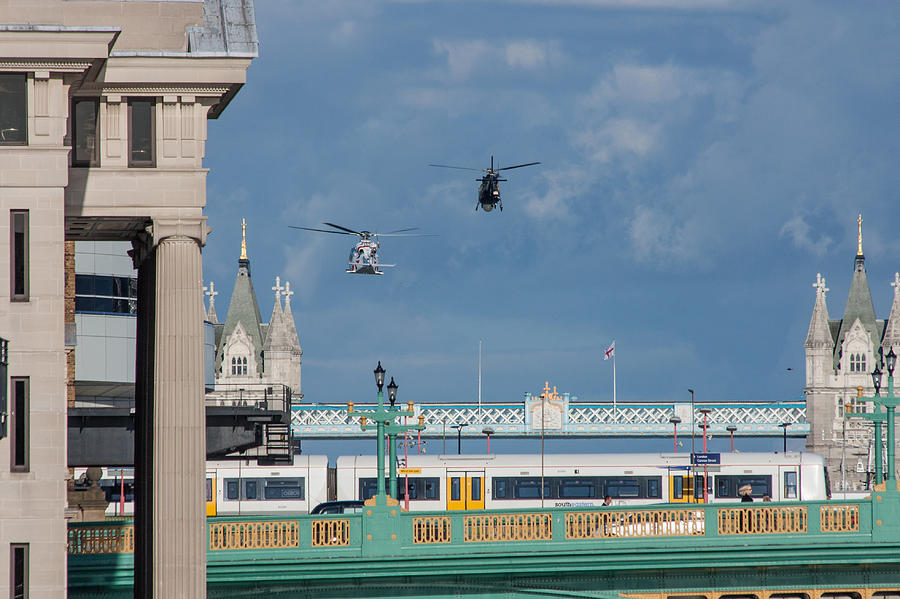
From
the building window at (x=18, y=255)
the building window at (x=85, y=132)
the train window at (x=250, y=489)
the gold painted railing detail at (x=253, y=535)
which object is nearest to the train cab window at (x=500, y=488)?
the train window at (x=250, y=489)

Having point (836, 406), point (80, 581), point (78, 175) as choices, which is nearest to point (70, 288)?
point (80, 581)

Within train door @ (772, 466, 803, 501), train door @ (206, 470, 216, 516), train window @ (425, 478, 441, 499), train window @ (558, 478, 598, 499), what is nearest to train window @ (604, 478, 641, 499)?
train window @ (558, 478, 598, 499)

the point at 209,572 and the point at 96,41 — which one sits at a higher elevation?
the point at 96,41

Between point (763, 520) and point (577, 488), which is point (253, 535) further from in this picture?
point (577, 488)

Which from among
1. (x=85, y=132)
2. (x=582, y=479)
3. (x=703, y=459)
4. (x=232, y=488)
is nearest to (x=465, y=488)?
(x=582, y=479)

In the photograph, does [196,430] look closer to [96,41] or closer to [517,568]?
[96,41]

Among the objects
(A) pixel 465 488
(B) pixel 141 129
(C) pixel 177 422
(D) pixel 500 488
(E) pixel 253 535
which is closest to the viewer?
(C) pixel 177 422

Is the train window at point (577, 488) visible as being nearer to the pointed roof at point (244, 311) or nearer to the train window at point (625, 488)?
the train window at point (625, 488)
